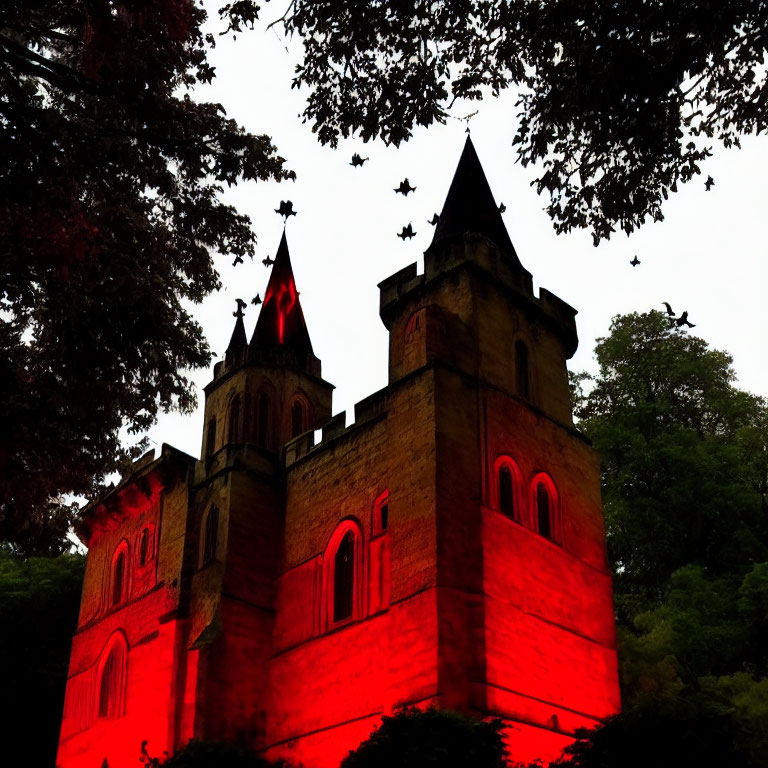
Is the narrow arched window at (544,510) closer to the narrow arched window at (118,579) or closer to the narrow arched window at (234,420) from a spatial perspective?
the narrow arched window at (234,420)

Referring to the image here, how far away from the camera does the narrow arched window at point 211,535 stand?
23109 millimetres

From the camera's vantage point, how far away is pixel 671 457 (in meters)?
31.3

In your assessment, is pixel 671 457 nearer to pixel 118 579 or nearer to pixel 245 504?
pixel 245 504

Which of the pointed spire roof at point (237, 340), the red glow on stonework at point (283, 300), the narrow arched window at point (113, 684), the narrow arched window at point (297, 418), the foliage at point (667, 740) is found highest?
the red glow on stonework at point (283, 300)

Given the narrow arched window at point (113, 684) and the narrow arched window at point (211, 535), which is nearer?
the narrow arched window at point (211, 535)

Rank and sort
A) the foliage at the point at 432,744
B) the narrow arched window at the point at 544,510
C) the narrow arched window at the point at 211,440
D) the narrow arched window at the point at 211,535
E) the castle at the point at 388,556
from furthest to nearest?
the narrow arched window at the point at 211,440, the narrow arched window at the point at 211,535, the narrow arched window at the point at 544,510, the castle at the point at 388,556, the foliage at the point at 432,744

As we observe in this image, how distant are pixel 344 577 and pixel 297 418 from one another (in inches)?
260

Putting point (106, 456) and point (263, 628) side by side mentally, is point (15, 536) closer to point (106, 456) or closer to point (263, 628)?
point (106, 456)

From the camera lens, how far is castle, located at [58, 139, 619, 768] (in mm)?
18391

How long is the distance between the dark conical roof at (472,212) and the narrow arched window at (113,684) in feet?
41.3

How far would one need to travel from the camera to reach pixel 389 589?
1952 cm

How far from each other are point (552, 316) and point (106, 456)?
13147 mm

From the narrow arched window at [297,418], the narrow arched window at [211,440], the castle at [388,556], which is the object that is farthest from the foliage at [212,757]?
the narrow arched window at [297,418]

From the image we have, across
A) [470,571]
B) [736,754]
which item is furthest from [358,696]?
[736,754]
